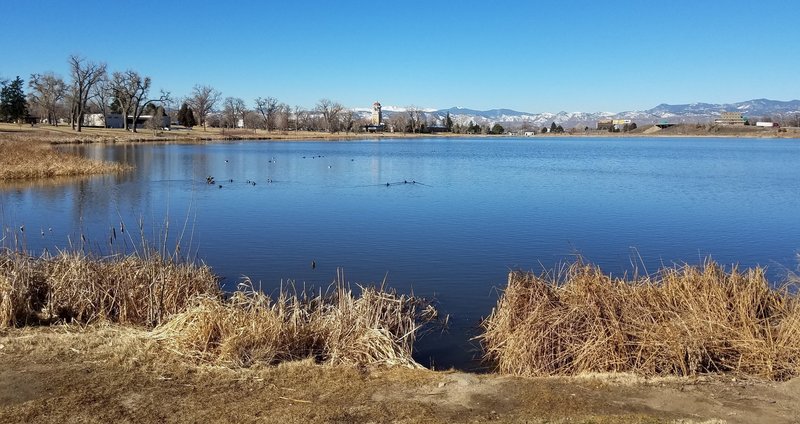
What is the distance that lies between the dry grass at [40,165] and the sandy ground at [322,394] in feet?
112

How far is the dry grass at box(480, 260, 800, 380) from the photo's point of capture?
26.6ft

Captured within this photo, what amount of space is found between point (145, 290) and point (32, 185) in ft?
94.9

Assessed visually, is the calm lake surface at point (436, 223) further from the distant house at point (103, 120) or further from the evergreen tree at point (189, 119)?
the evergreen tree at point (189, 119)

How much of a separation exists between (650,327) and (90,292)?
27.9 ft

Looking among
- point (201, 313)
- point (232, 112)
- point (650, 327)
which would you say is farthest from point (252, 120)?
point (650, 327)

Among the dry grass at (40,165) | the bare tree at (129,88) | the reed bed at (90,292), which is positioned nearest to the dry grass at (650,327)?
the reed bed at (90,292)

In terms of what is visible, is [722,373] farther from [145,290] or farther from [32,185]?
[32,185]

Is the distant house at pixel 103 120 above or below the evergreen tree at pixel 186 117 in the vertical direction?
below

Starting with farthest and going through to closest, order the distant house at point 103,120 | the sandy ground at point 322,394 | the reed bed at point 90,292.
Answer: the distant house at point 103,120, the reed bed at point 90,292, the sandy ground at point 322,394

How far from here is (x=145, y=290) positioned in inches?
410

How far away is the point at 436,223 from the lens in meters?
22.9

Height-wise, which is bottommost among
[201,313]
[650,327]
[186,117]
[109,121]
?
[650,327]

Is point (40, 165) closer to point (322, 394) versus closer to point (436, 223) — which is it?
point (436, 223)

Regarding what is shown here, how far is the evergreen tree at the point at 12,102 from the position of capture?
105m
